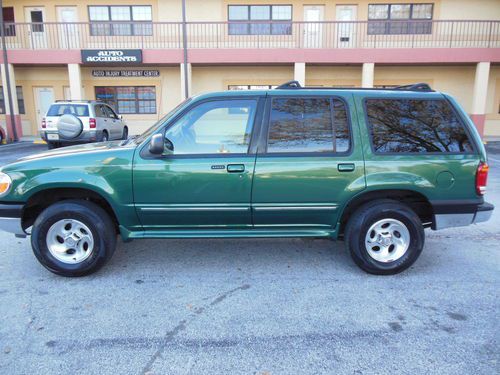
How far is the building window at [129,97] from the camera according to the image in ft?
62.5

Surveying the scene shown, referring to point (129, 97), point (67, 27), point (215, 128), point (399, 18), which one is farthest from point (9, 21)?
point (215, 128)

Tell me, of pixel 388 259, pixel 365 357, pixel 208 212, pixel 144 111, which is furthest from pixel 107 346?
pixel 144 111

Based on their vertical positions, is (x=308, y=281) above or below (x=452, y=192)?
below

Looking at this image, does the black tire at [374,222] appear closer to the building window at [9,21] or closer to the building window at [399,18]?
the building window at [399,18]

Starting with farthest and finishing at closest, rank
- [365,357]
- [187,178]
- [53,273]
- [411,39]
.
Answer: [411,39] < [53,273] < [187,178] < [365,357]

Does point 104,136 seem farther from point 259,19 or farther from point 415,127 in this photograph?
point 415,127

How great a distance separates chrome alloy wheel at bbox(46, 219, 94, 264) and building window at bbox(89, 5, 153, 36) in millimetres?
16716

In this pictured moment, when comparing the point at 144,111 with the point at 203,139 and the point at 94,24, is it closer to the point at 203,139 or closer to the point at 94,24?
the point at 94,24

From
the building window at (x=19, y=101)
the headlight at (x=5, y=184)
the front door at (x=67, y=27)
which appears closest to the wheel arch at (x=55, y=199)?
the headlight at (x=5, y=184)

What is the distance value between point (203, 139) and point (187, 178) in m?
0.43

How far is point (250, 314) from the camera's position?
3.16 metres

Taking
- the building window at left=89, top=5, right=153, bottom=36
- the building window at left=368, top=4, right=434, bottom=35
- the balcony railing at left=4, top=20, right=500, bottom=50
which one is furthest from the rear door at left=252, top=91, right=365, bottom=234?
the building window at left=89, top=5, right=153, bottom=36

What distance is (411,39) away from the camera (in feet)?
57.7

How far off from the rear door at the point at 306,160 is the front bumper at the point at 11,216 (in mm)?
2291
